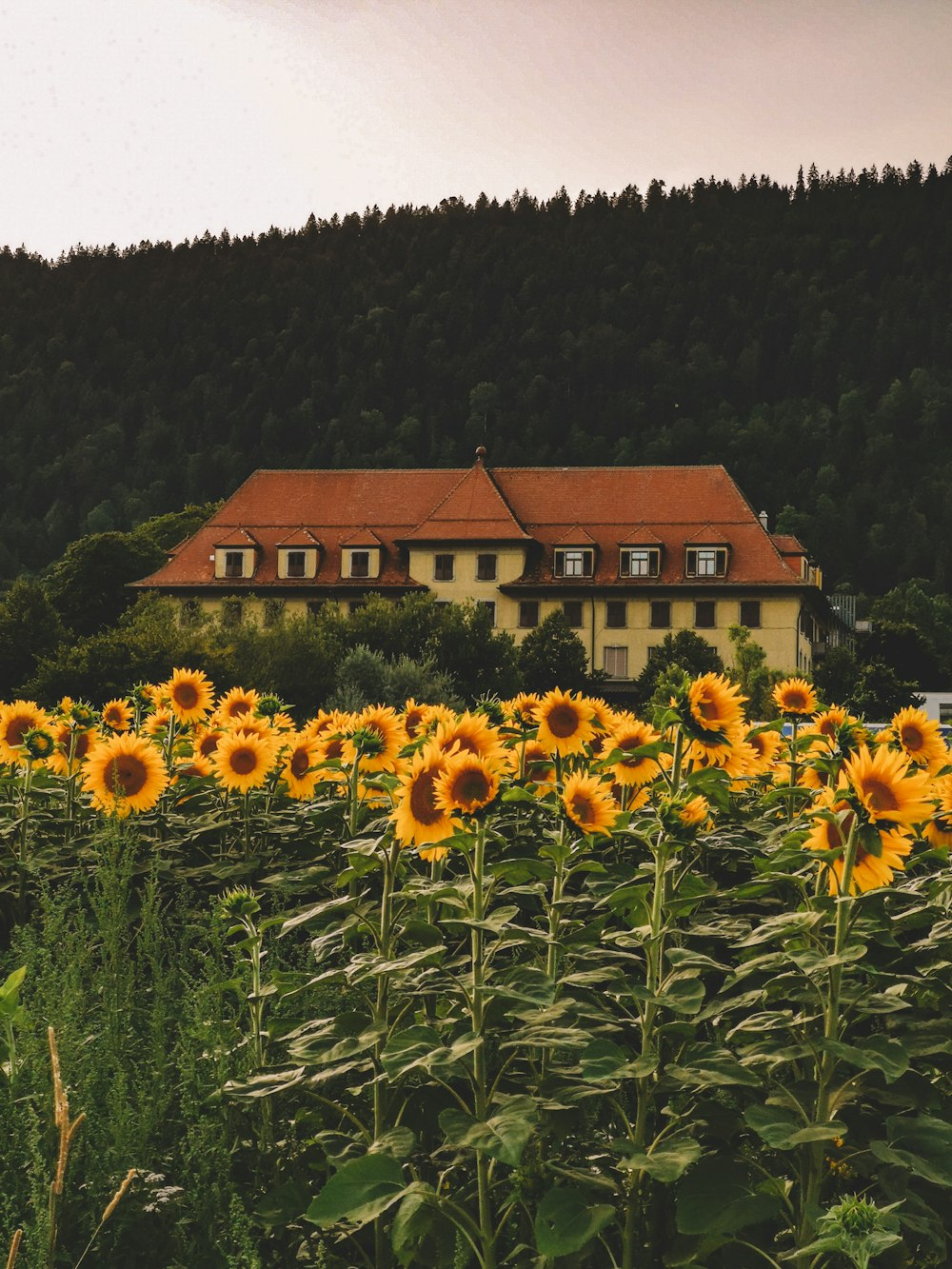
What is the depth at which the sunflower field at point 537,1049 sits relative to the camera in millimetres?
3080

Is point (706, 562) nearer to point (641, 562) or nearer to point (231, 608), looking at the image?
point (641, 562)

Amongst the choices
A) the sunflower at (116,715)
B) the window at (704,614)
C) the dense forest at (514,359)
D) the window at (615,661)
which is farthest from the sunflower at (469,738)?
the dense forest at (514,359)

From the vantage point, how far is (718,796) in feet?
13.1

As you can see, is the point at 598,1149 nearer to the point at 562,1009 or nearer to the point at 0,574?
the point at 562,1009

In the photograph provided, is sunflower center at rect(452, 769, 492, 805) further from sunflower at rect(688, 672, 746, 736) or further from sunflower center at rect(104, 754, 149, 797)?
sunflower center at rect(104, 754, 149, 797)

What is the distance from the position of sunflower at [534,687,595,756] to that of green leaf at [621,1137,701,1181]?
6.55 ft

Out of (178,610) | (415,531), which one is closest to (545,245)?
(415,531)

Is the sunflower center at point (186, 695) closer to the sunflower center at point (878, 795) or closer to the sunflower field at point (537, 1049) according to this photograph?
the sunflower field at point (537, 1049)

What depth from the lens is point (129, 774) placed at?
237 inches

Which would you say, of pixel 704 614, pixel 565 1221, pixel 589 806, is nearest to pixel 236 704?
pixel 589 806

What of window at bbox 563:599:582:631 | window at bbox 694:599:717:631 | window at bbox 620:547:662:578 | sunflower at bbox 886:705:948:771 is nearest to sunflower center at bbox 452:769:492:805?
sunflower at bbox 886:705:948:771

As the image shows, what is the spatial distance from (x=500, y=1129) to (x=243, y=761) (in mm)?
3221

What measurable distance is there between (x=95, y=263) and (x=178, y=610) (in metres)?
108

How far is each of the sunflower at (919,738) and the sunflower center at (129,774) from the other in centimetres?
307
